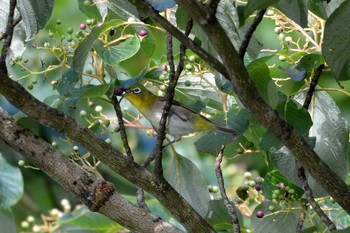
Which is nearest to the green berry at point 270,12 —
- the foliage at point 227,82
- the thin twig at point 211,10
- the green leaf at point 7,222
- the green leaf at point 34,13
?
the foliage at point 227,82

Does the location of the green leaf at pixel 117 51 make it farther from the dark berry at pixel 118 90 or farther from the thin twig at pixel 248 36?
the thin twig at pixel 248 36

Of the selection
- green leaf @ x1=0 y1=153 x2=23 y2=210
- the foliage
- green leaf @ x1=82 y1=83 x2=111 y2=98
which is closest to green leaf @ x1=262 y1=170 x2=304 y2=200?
the foliage

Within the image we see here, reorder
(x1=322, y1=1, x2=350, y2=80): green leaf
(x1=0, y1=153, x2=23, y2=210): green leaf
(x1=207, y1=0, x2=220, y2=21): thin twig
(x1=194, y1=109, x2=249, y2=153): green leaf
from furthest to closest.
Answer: (x1=0, y1=153, x2=23, y2=210): green leaf → (x1=194, y1=109, x2=249, y2=153): green leaf → (x1=322, y1=1, x2=350, y2=80): green leaf → (x1=207, y1=0, x2=220, y2=21): thin twig

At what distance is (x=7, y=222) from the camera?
5.73 ft

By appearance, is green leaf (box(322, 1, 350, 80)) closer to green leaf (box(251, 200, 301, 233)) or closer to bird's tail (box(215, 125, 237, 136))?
bird's tail (box(215, 125, 237, 136))

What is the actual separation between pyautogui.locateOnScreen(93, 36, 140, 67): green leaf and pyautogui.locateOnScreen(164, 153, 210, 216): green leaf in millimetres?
254

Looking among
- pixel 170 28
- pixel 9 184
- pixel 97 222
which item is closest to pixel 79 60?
pixel 170 28

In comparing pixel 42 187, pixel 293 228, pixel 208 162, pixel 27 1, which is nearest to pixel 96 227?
pixel 293 228

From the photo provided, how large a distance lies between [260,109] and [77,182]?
32 centimetres

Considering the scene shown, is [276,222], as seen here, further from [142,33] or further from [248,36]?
[248,36]

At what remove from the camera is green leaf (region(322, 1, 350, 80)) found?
93 cm

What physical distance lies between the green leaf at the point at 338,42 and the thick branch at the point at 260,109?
0.12 m

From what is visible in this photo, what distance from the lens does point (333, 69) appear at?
3.22 feet

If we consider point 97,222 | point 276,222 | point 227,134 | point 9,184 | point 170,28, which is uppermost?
point 170,28
